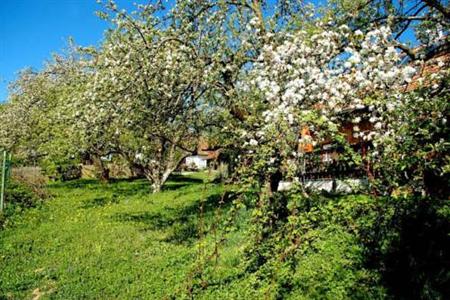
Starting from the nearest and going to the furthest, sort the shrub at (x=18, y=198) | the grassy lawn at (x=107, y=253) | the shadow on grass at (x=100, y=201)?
the grassy lawn at (x=107, y=253) → the shrub at (x=18, y=198) → the shadow on grass at (x=100, y=201)

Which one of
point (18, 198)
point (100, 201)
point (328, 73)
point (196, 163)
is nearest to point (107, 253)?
point (328, 73)

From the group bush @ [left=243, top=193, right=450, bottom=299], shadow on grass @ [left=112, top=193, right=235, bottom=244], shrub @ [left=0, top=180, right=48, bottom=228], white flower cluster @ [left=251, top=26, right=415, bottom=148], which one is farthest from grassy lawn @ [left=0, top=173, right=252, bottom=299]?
white flower cluster @ [left=251, top=26, right=415, bottom=148]

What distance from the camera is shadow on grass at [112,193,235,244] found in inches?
435

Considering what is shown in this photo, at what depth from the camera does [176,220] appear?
13.5 m

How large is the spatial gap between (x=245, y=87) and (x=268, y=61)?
152cm

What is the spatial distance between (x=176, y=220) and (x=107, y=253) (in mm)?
3834

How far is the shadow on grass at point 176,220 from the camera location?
1105 centimetres

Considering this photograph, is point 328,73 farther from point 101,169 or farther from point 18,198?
point 101,169

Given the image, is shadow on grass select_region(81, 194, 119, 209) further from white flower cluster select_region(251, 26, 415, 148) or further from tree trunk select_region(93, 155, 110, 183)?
white flower cluster select_region(251, 26, 415, 148)

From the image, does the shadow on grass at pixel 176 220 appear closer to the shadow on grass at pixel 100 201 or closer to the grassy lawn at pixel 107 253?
the grassy lawn at pixel 107 253

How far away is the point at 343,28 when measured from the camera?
8.65m

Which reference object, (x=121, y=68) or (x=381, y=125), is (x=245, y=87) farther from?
(x=381, y=125)

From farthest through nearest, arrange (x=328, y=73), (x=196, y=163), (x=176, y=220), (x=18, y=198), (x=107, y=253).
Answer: (x=196, y=163), (x=18, y=198), (x=176, y=220), (x=107, y=253), (x=328, y=73)

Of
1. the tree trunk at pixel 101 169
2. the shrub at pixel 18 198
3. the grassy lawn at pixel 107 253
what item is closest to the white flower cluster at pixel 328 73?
the grassy lawn at pixel 107 253
